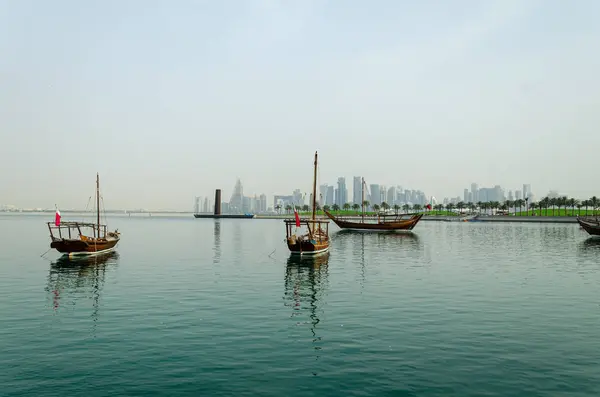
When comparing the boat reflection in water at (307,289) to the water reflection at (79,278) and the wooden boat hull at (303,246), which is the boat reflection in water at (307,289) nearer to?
the wooden boat hull at (303,246)

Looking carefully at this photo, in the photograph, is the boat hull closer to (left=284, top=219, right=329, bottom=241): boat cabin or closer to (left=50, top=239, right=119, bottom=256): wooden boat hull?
(left=284, top=219, right=329, bottom=241): boat cabin

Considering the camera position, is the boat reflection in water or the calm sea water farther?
the boat reflection in water

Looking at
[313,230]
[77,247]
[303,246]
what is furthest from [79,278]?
[313,230]

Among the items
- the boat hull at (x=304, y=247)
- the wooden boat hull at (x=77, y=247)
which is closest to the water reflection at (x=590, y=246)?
the boat hull at (x=304, y=247)

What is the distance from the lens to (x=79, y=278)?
135 feet

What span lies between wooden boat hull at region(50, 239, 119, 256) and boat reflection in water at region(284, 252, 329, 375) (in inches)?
1032

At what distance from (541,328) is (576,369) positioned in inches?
252

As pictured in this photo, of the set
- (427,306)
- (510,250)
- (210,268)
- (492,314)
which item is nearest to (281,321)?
(427,306)

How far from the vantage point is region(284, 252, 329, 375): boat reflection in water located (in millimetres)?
23828

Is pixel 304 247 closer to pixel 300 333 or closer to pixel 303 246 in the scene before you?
pixel 303 246

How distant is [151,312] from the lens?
26.0 metres

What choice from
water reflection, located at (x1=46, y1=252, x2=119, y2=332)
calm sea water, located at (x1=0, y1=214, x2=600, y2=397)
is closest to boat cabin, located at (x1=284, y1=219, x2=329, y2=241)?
calm sea water, located at (x1=0, y1=214, x2=600, y2=397)

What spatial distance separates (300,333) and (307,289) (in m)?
12.9

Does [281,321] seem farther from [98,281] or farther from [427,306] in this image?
[98,281]
